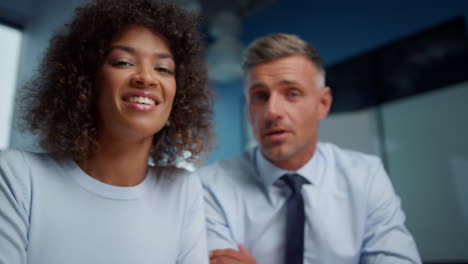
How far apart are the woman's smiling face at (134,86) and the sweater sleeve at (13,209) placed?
0.21m

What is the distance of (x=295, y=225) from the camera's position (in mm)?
1223

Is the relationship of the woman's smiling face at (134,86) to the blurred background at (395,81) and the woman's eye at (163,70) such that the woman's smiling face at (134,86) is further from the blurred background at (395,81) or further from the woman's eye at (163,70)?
the blurred background at (395,81)

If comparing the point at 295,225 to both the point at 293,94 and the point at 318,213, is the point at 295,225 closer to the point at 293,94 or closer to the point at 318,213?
the point at 318,213

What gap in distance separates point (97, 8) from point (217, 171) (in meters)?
0.80

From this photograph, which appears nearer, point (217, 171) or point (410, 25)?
point (217, 171)

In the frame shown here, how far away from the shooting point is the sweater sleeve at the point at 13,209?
696mm

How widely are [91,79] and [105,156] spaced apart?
0.20 metres

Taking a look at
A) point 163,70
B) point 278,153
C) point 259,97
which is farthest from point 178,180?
point 259,97

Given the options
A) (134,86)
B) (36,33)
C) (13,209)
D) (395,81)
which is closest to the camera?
(13,209)

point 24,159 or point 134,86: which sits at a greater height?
point 134,86

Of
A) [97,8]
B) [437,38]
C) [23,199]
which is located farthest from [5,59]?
[437,38]

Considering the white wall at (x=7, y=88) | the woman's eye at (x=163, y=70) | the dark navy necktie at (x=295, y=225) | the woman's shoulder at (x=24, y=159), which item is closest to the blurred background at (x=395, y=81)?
the white wall at (x=7, y=88)

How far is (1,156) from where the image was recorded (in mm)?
763

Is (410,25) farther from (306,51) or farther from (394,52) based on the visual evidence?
(306,51)
